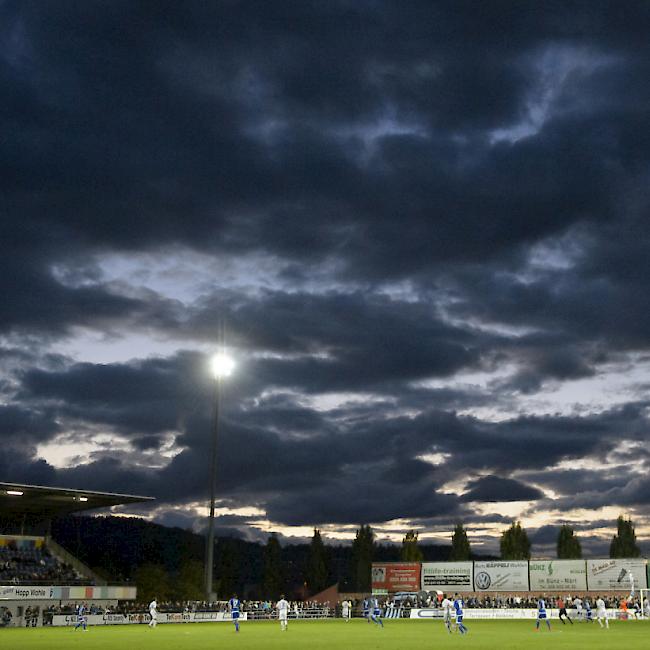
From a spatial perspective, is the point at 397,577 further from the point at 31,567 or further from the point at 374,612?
the point at 374,612

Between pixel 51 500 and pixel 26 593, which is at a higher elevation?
pixel 51 500

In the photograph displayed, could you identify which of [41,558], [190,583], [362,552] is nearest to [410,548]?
[362,552]

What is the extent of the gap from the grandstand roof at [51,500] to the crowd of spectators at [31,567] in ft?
13.7

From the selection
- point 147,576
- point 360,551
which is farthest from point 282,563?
point 147,576

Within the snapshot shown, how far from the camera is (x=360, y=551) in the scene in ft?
515

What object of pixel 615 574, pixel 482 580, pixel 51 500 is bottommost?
pixel 482 580

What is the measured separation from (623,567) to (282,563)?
252 ft

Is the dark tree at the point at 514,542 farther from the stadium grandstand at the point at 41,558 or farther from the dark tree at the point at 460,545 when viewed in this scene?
the stadium grandstand at the point at 41,558

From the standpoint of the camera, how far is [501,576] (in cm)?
9606

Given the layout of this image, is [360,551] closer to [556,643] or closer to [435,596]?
[435,596]

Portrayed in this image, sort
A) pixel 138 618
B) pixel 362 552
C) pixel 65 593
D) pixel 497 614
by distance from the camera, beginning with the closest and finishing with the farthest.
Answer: pixel 138 618 → pixel 65 593 → pixel 497 614 → pixel 362 552

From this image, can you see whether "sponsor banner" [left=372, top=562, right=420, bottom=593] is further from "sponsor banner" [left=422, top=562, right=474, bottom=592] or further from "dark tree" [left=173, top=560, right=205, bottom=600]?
"dark tree" [left=173, top=560, right=205, bottom=600]

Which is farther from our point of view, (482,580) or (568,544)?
(568,544)

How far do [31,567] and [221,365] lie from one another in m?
26.4
